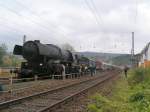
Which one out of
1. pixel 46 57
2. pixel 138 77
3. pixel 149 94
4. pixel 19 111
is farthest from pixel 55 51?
pixel 19 111

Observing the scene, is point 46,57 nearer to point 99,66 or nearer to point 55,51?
point 55,51

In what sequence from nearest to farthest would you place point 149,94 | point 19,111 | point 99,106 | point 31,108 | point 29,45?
point 19,111 < point 31,108 < point 99,106 < point 149,94 < point 29,45

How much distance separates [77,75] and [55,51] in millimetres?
12119

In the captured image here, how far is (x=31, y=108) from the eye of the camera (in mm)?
12836

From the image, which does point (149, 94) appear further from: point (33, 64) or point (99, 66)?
point (99, 66)

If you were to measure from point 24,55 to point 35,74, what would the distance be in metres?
2.15

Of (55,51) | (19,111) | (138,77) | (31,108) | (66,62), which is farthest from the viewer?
(66,62)

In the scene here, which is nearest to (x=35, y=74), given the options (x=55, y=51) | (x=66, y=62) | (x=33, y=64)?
(x=33, y=64)

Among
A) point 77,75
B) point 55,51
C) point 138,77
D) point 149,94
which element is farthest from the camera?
point 77,75

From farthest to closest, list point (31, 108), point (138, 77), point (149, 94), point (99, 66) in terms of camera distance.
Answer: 1. point (99, 66)
2. point (138, 77)
3. point (149, 94)
4. point (31, 108)

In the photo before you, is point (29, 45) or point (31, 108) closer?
point (31, 108)

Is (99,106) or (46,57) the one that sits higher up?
(46,57)

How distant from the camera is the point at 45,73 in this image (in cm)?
3403

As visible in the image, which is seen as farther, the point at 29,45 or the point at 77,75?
the point at 77,75
